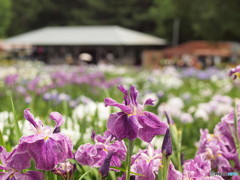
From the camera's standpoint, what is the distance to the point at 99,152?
1398 millimetres

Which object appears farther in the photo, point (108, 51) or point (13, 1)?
point (13, 1)

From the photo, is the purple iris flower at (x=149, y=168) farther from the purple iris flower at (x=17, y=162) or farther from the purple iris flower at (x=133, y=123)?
the purple iris flower at (x=17, y=162)

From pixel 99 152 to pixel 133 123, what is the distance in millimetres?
238

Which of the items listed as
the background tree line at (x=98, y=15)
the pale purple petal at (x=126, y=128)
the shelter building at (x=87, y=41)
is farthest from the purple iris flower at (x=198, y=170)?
the background tree line at (x=98, y=15)

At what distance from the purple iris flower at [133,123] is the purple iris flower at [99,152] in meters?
0.11

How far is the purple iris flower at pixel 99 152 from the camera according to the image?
1.36 meters

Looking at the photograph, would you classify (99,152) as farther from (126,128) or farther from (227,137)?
(227,137)

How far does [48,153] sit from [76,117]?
2099 mm

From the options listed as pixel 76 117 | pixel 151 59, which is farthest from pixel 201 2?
pixel 76 117

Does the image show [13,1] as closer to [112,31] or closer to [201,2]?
[112,31]

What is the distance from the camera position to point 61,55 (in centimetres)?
4125

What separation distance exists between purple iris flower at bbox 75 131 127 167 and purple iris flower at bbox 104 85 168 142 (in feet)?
0.36

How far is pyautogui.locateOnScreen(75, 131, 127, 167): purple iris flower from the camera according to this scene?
1363mm

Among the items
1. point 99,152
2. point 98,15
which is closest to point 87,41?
point 98,15
